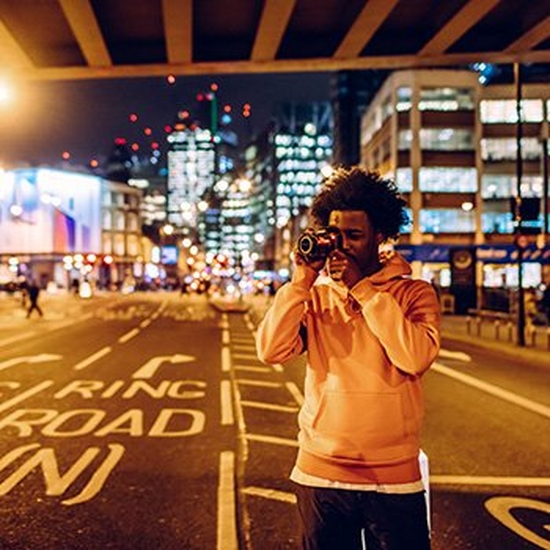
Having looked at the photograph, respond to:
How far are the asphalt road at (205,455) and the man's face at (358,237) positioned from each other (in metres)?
2.81

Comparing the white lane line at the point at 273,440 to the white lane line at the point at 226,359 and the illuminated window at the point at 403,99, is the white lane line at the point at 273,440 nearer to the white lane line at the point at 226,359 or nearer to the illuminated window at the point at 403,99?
the white lane line at the point at 226,359

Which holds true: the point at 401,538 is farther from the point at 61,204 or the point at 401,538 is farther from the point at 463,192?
the point at 61,204

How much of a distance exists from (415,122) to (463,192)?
8.48 metres

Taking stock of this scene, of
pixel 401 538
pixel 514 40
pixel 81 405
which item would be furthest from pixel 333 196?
pixel 81 405

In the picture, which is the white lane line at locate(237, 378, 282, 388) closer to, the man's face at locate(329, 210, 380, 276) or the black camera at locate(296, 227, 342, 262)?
the man's face at locate(329, 210, 380, 276)

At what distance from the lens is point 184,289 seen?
2923 inches

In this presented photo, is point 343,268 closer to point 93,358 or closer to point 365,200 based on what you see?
point 365,200

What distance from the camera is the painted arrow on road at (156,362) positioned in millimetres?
14893

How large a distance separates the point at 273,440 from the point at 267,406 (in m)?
2.60

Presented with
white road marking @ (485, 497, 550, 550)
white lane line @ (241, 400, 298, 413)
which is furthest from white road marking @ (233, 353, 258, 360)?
white road marking @ (485, 497, 550, 550)

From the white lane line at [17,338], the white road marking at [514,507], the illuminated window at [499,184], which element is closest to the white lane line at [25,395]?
the white road marking at [514,507]

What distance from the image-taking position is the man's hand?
9.61 ft

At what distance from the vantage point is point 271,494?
6.38m

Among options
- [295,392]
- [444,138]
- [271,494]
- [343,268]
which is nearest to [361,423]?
[343,268]
